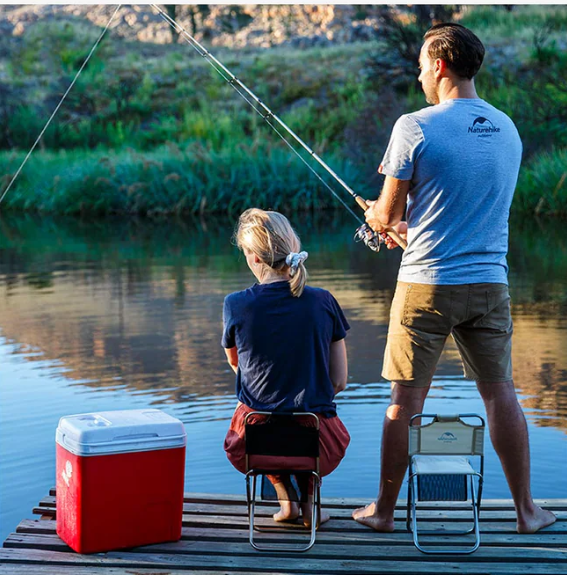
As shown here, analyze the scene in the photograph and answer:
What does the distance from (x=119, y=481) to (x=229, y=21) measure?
5894 centimetres

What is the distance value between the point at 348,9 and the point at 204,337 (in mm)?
54699

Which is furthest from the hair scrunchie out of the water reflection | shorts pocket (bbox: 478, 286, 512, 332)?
the water reflection

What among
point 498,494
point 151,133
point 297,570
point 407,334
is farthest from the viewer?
point 151,133

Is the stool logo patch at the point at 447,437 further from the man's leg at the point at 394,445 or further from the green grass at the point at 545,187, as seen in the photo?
the green grass at the point at 545,187

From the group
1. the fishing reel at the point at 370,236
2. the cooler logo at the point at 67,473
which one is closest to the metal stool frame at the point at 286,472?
the cooler logo at the point at 67,473

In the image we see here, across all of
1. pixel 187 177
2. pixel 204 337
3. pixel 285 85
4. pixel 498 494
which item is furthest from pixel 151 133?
pixel 498 494

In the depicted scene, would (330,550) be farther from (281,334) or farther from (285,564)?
(281,334)

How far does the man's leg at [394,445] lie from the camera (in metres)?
3.31

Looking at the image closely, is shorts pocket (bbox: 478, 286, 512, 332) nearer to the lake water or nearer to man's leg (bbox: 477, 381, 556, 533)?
man's leg (bbox: 477, 381, 556, 533)

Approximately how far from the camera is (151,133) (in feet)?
91.6

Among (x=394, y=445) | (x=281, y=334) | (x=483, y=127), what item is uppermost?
(x=483, y=127)

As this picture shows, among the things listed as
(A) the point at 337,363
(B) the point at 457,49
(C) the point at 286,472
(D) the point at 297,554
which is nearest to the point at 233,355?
(A) the point at 337,363

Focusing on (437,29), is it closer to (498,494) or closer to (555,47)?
(498,494)

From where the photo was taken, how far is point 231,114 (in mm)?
28391
